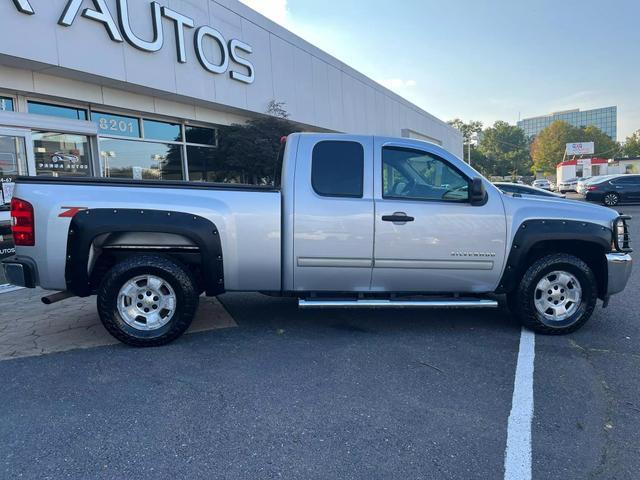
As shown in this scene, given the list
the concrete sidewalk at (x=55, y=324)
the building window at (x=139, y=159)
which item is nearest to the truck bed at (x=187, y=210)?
the concrete sidewalk at (x=55, y=324)

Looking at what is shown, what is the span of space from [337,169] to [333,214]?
19.1 inches

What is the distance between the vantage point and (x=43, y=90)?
931 cm

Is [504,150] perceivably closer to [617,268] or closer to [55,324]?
[617,268]

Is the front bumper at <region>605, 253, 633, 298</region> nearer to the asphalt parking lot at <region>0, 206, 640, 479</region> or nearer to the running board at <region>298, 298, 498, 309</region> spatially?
the asphalt parking lot at <region>0, 206, 640, 479</region>

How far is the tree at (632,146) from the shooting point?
9681 cm

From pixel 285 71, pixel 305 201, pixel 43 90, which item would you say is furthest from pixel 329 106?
pixel 305 201

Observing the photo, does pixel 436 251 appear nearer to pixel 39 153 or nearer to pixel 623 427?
pixel 623 427

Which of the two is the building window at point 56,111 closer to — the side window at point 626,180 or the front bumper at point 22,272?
the front bumper at point 22,272

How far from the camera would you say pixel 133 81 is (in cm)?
1023

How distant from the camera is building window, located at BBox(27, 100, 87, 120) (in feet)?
31.5

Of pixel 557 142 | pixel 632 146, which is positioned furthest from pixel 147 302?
pixel 632 146

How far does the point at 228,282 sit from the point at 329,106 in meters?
15.9

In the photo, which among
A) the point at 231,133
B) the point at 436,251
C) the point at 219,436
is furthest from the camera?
the point at 231,133

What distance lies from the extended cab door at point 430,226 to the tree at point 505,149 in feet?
367
